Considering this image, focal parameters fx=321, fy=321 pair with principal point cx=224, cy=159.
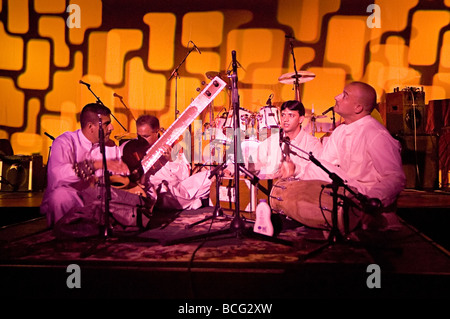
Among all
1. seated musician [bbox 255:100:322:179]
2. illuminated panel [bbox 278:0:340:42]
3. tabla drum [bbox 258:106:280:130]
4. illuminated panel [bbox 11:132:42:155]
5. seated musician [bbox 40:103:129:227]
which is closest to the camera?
seated musician [bbox 40:103:129:227]

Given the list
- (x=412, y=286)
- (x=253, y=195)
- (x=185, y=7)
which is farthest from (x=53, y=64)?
(x=412, y=286)

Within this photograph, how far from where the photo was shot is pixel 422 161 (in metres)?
6.77

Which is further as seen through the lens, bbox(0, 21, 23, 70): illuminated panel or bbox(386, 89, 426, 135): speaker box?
bbox(0, 21, 23, 70): illuminated panel

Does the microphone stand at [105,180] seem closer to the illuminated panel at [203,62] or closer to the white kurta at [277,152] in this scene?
the white kurta at [277,152]

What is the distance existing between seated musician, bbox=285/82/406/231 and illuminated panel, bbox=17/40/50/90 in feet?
25.2

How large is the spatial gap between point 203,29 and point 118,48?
7.37ft

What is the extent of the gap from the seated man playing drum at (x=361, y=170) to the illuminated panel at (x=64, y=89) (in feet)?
22.9

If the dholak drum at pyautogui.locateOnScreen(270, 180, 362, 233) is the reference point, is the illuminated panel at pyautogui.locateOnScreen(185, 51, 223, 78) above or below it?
above

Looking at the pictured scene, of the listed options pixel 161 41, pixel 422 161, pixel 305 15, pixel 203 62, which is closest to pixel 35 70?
pixel 161 41

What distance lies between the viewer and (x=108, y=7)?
833 cm

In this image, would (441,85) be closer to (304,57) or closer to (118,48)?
(304,57)

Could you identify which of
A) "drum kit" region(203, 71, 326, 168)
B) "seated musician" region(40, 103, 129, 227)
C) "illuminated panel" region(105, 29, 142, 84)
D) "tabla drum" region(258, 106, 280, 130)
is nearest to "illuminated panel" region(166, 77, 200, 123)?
"illuminated panel" region(105, 29, 142, 84)

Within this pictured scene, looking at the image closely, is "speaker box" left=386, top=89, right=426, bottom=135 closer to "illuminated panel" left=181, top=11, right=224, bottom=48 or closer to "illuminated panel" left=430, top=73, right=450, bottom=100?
"illuminated panel" left=430, top=73, right=450, bottom=100

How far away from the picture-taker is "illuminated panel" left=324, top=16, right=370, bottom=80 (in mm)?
7879
